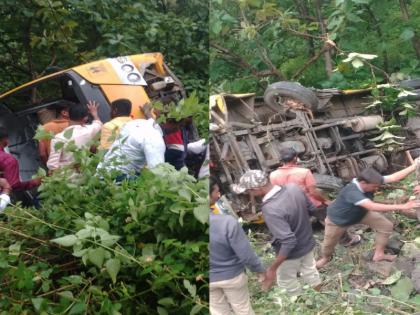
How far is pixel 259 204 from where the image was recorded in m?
0.93

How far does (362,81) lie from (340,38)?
0.10 m

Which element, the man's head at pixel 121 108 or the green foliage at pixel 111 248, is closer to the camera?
the green foliage at pixel 111 248

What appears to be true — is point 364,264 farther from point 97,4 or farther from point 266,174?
point 97,4

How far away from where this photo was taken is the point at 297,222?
→ 0.91m

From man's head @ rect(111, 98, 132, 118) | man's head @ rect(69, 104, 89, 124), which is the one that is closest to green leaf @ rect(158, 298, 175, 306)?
man's head @ rect(111, 98, 132, 118)

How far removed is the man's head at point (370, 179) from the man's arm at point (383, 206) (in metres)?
0.02

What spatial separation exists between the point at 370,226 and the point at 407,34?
0.37 metres

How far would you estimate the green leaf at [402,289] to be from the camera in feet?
2.89

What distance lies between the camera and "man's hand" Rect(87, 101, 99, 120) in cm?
310

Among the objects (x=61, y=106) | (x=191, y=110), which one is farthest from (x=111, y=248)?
(x=61, y=106)

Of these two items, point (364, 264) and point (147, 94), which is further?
point (147, 94)

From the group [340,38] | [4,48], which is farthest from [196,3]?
[340,38]

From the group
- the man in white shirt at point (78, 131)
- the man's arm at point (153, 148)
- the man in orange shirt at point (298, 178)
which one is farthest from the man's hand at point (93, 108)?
the man in orange shirt at point (298, 178)

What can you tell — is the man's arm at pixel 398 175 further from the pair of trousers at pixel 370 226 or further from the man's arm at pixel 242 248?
the man's arm at pixel 242 248
